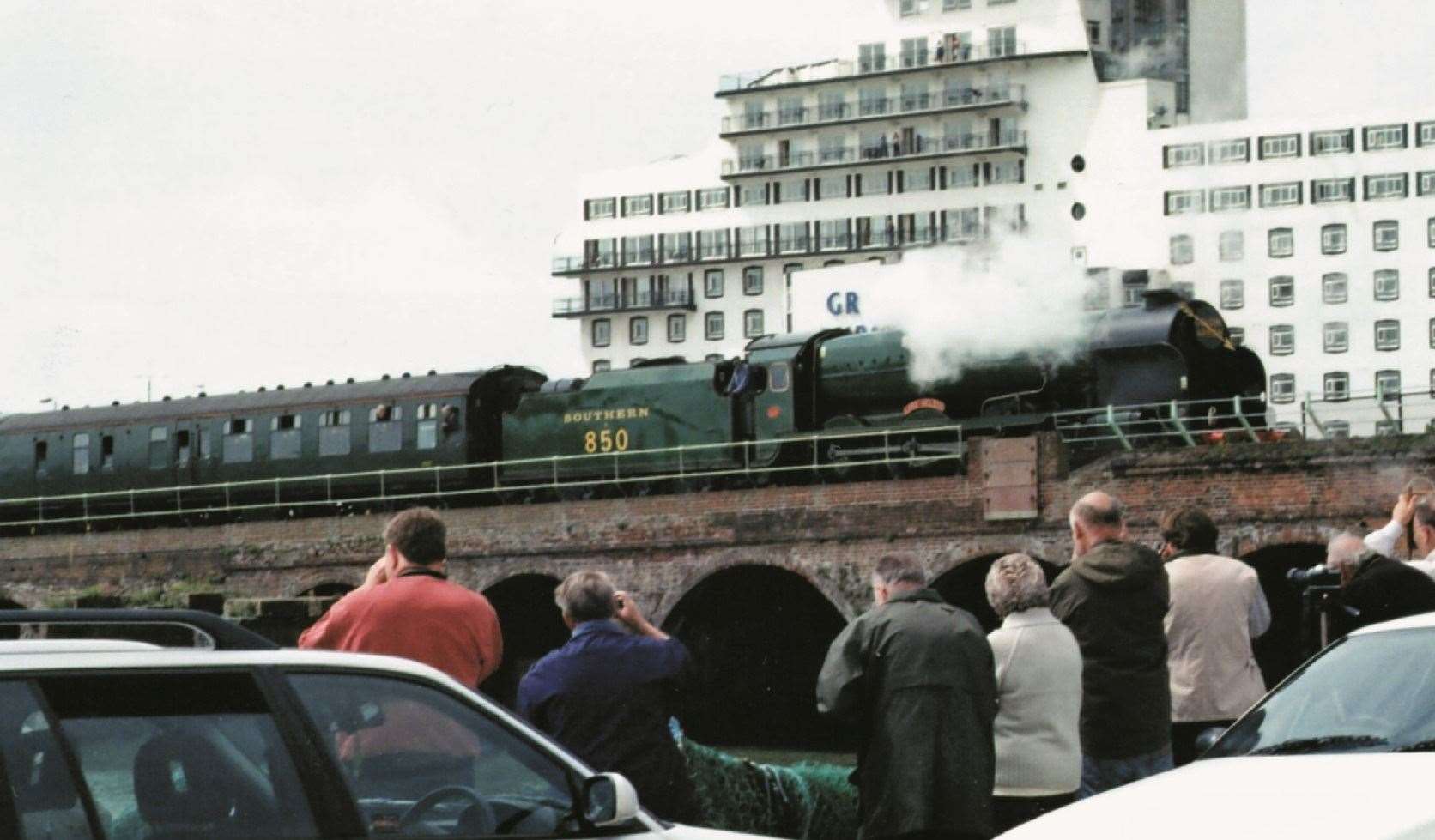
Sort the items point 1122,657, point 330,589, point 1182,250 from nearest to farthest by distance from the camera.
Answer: point 1122,657
point 330,589
point 1182,250

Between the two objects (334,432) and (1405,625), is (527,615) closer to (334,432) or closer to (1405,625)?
(334,432)

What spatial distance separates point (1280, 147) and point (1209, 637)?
75076 mm

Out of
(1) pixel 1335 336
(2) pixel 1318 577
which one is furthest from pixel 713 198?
(2) pixel 1318 577

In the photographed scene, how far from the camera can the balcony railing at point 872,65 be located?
84.8m

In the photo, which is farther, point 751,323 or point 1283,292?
point 751,323

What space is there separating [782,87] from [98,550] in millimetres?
50218

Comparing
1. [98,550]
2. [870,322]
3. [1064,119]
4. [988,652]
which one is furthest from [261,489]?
[1064,119]

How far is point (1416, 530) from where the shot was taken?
1055cm

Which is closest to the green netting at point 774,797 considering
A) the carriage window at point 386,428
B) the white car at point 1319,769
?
the white car at point 1319,769

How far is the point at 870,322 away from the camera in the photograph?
116 feet

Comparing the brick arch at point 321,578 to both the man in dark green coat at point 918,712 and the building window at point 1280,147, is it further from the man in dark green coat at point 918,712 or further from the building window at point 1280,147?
the building window at point 1280,147

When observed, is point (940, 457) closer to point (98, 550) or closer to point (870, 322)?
point (870, 322)

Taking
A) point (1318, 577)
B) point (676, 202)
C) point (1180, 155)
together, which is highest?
point (1180, 155)

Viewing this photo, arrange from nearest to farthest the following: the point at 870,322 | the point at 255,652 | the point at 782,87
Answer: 1. the point at 255,652
2. the point at 870,322
3. the point at 782,87
